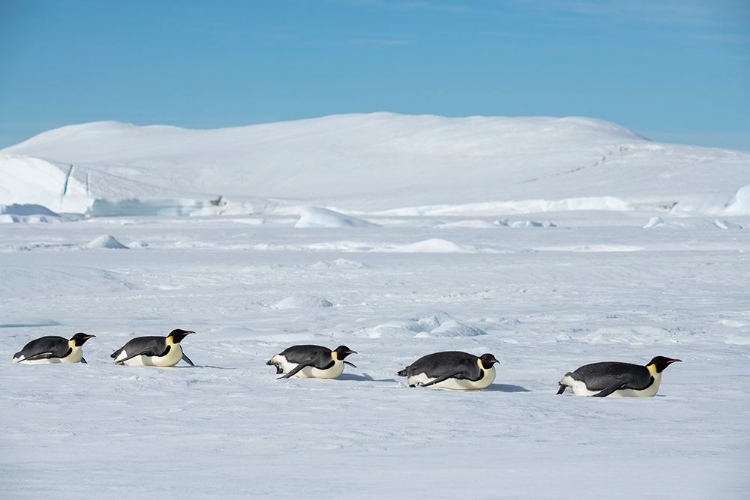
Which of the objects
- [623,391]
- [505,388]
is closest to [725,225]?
[505,388]

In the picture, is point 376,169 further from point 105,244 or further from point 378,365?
point 378,365

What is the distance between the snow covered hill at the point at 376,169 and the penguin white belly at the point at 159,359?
30.9 metres

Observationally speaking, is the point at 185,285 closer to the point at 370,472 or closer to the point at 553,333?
the point at 553,333

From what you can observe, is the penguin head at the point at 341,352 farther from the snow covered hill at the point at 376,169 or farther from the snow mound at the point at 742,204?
the snow covered hill at the point at 376,169

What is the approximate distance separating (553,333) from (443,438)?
447cm

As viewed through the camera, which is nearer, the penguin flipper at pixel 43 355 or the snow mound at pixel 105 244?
the penguin flipper at pixel 43 355

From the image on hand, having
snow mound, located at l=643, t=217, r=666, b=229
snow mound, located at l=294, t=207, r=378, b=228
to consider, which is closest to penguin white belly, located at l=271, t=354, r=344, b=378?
snow mound, located at l=643, t=217, r=666, b=229

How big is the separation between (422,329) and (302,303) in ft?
6.60

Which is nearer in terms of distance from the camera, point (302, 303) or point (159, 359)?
point (159, 359)

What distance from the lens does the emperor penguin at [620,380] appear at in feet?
16.3

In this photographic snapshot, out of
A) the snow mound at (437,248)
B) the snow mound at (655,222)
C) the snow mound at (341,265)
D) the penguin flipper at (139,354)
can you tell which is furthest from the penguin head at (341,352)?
the snow mound at (655,222)

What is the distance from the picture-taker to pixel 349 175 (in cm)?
6519

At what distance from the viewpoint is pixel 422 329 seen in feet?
27.7

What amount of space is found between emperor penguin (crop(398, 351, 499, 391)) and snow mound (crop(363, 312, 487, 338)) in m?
2.72
